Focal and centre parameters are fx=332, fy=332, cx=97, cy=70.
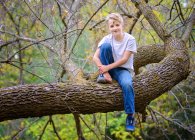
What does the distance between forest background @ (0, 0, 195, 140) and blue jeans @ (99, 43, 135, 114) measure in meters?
0.43

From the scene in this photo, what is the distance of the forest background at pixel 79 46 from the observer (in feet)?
18.0

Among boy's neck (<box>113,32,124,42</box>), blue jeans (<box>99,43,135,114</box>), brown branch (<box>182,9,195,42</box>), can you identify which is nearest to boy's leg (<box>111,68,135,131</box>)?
blue jeans (<box>99,43,135,114</box>)

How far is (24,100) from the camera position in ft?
11.3

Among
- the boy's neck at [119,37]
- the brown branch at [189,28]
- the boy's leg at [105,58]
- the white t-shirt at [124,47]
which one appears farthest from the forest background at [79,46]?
the boy's neck at [119,37]

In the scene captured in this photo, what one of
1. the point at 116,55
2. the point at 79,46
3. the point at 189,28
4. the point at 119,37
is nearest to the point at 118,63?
the point at 116,55

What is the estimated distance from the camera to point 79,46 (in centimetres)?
752

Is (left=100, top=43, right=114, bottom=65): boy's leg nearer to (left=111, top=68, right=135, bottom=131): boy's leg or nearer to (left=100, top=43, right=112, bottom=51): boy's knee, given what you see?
(left=100, top=43, right=112, bottom=51): boy's knee

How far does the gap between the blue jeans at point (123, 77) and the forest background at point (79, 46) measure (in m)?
0.43

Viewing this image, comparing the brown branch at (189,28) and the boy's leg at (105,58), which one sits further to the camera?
the brown branch at (189,28)

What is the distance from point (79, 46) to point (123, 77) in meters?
3.82

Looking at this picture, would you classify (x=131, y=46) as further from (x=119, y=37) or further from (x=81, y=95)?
(x=81, y=95)

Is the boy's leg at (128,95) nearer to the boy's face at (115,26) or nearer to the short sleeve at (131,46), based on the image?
the short sleeve at (131,46)

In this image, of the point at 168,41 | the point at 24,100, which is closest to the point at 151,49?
the point at 168,41

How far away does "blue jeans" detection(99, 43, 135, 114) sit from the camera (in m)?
3.66
